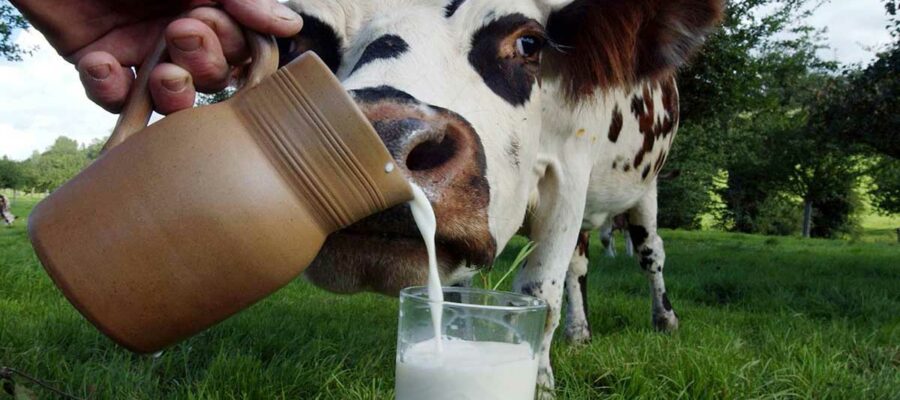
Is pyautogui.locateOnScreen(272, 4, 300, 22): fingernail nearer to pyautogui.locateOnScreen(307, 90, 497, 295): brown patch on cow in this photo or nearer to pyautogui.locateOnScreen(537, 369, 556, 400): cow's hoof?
pyautogui.locateOnScreen(307, 90, 497, 295): brown patch on cow

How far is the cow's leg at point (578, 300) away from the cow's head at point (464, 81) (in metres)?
1.39

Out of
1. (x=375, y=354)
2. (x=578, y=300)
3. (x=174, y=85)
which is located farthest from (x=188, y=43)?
(x=578, y=300)

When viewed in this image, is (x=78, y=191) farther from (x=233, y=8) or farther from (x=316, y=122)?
(x=233, y=8)

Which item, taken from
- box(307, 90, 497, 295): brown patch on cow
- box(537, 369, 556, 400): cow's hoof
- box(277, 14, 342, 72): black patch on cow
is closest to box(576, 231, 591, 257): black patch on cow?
box(537, 369, 556, 400): cow's hoof

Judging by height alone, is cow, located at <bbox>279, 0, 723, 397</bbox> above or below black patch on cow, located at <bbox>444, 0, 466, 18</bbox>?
below

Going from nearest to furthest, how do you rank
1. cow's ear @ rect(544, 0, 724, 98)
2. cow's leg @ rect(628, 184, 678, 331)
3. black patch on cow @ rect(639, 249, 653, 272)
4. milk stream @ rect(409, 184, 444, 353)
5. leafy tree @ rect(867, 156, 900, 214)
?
milk stream @ rect(409, 184, 444, 353) < cow's ear @ rect(544, 0, 724, 98) < cow's leg @ rect(628, 184, 678, 331) < black patch on cow @ rect(639, 249, 653, 272) < leafy tree @ rect(867, 156, 900, 214)

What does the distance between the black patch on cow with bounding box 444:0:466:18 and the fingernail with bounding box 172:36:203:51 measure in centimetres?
87

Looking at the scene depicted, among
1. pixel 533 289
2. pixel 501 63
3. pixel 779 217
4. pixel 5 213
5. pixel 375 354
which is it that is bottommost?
pixel 5 213

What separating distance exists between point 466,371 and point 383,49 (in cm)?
102

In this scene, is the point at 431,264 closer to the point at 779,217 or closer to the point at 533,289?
the point at 533,289

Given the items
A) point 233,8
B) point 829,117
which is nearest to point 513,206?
point 233,8

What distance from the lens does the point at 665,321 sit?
4367 millimetres

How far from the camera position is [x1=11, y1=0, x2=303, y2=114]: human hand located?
1.44m

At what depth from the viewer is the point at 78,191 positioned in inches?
43.6
